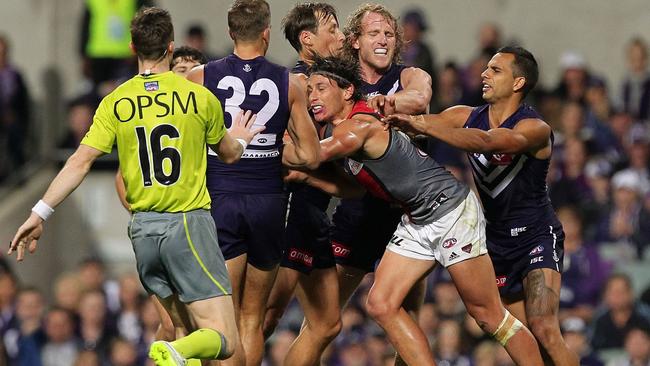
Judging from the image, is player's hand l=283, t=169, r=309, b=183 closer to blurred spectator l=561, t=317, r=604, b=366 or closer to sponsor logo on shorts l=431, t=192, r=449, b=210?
sponsor logo on shorts l=431, t=192, r=449, b=210

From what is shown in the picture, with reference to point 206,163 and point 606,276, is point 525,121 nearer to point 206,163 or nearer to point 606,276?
point 206,163

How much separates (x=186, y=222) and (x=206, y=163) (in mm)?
423

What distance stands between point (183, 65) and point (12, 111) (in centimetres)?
787

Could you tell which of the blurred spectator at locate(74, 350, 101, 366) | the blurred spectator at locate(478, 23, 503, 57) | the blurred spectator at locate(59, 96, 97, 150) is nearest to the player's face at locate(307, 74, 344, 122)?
the blurred spectator at locate(74, 350, 101, 366)

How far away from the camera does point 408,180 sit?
895 cm

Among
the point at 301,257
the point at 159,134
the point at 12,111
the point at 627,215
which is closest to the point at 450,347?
the point at 627,215

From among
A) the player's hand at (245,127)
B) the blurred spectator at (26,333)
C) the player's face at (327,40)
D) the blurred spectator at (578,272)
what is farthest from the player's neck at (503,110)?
the blurred spectator at (26,333)

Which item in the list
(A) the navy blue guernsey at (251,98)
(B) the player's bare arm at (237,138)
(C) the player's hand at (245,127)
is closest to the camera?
(B) the player's bare arm at (237,138)

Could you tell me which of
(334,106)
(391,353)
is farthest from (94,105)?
(334,106)

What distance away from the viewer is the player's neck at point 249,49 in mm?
8703

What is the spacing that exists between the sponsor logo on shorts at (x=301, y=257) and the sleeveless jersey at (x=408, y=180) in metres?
0.73

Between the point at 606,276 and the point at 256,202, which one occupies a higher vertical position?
the point at 256,202

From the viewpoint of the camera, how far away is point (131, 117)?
8.12m

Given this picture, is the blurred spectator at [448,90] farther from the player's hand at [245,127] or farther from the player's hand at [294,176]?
the player's hand at [245,127]
